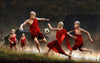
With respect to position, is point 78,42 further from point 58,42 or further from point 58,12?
point 58,12

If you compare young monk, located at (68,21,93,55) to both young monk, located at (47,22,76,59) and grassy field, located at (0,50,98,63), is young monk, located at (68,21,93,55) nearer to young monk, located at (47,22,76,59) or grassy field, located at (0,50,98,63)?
young monk, located at (47,22,76,59)

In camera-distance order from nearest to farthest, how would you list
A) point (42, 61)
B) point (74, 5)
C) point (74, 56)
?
point (42, 61) < point (74, 56) < point (74, 5)

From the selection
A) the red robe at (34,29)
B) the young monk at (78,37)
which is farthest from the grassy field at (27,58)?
the red robe at (34,29)

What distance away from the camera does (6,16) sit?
6.11 metres

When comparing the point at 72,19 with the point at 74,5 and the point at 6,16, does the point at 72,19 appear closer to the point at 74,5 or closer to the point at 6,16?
the point at 74,5

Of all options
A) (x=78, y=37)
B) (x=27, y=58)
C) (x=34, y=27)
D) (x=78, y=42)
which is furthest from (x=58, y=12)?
(x=27, y=58)

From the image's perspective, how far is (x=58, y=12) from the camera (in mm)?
5812

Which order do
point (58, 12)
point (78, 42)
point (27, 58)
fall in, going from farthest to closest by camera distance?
point (58, 12), point (78, 42), point (27, 58)

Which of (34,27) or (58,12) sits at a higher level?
(58,12)

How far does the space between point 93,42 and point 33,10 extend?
2082 millimetres

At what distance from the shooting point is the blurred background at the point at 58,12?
5645 mm

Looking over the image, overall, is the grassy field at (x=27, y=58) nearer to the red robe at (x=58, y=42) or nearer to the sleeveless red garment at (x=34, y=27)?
the red robe at (x=58, y=42)

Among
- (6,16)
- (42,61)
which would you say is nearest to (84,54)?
(42,61)

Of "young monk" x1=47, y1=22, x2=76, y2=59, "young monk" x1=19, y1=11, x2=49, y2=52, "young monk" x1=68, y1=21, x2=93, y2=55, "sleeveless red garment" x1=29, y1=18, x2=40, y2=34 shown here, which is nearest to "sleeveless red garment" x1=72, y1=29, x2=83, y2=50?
"young monk" x1=68, y1=21, x2=93, y2=55
